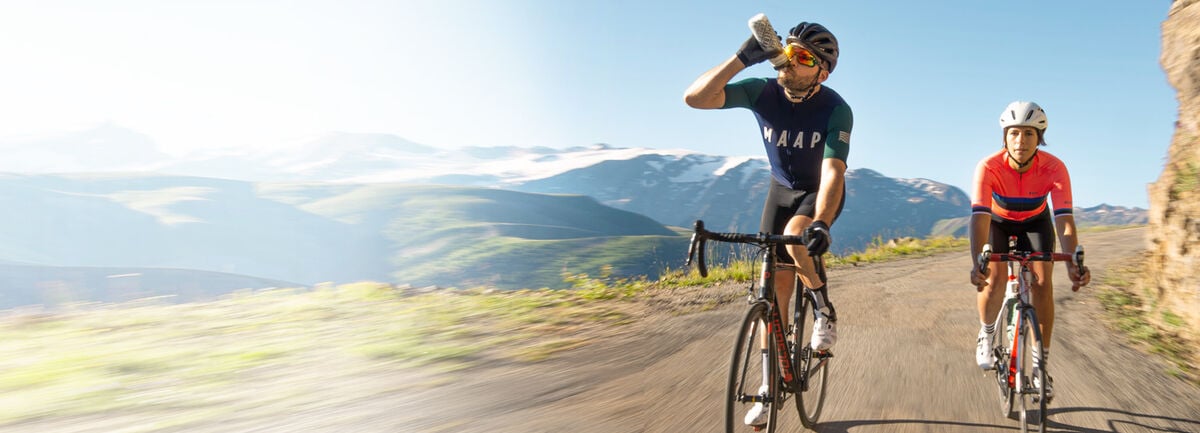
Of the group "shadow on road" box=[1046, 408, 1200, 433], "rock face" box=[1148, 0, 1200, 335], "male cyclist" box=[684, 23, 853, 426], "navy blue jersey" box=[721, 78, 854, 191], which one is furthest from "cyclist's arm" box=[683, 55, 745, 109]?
"rock face" box=[1148, 0, 1200, 335]

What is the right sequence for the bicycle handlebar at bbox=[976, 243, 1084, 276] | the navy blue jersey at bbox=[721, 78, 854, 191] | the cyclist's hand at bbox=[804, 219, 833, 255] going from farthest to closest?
the navy blue jersey at bbox=[721, 78, 854, 191], the bicycle handlebar at bbox=[976, 243, 1084, 276], the cyclist's hand at bbox=[804, 219, 833, 255]

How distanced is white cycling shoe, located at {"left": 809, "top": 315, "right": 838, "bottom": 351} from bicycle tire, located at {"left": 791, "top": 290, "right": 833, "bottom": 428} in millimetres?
65

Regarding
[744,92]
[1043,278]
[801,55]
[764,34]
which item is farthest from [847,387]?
[764,34]

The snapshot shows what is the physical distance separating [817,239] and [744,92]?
1.24m

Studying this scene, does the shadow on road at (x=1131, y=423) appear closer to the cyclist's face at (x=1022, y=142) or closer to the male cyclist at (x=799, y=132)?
the male cyclist at (x=799, y=132)

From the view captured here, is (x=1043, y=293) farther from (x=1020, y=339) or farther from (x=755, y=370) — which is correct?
(x=755, y=370)

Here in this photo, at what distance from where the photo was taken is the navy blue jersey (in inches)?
137

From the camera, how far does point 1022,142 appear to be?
382 centimetres

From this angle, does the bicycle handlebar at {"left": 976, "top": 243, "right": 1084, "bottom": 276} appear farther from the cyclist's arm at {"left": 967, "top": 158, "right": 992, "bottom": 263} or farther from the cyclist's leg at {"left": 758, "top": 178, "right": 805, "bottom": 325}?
the cyclist's leg at {"left": 758, "top": 178, "right": 805, "bottom": 325}

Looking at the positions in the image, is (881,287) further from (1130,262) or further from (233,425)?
(233,425)

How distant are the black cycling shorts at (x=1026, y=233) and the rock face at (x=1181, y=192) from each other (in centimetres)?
259

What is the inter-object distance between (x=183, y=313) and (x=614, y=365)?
19.8 ft

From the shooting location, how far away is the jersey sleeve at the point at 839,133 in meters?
3.34

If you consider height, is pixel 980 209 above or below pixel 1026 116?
below
